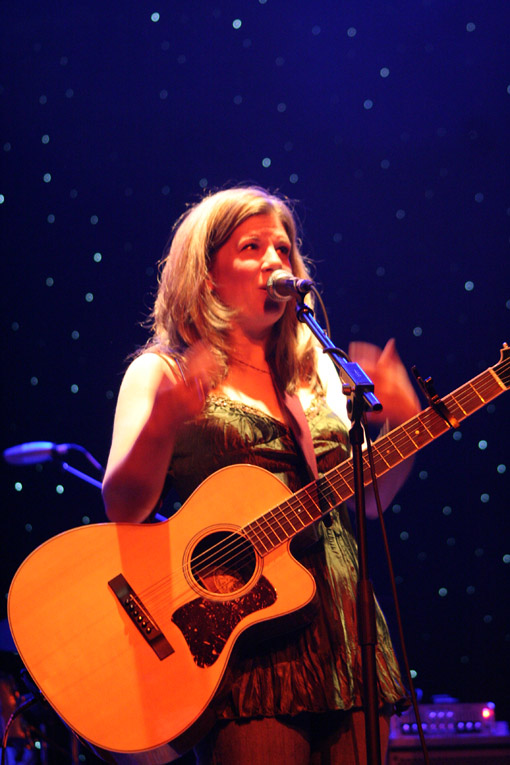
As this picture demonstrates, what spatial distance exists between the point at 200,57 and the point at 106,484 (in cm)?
263

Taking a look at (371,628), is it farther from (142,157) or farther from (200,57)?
(200,57)

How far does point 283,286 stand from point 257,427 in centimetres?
39

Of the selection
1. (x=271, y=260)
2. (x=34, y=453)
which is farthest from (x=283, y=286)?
(x=34, y=453)

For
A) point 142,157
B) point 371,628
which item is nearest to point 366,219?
point 142,157

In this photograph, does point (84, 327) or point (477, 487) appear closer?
point (477, 487)

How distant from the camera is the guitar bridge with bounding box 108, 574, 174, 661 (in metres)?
1.52

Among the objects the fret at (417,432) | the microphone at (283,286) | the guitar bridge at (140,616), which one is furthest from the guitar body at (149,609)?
the microphone at (283,286)

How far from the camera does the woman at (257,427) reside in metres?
1.49

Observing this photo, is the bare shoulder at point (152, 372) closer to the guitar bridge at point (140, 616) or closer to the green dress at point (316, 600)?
the green dress at point (316, 600)

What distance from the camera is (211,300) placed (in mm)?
2018

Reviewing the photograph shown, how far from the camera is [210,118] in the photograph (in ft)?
11.3

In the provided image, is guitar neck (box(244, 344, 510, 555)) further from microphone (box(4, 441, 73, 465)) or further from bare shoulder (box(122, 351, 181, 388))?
microphone (box(4, 441, 73, 465))

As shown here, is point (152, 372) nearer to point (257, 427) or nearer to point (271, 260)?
point (257, 427)

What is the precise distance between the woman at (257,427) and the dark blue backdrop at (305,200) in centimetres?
124
